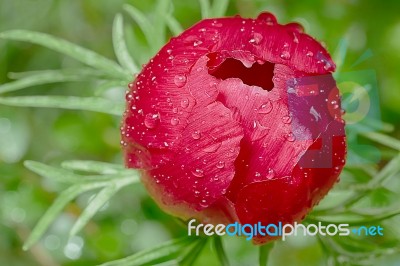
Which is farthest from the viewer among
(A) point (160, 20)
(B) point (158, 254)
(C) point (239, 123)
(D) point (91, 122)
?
(D) point (91, 122)

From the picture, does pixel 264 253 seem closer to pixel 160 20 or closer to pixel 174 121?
pixel 174 121

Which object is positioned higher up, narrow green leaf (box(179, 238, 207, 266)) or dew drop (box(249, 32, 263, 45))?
dew drop (box(249, 32, 263, 45))

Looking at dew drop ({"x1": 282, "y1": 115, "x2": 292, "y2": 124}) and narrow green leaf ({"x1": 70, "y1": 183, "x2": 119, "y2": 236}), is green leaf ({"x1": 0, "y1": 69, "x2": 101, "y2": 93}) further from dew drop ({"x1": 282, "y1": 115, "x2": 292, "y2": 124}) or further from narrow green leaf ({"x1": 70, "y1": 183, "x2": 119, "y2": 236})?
→ dew drop ({"x1": 282, "y1": 115, "x2": 292, "y2": 124})

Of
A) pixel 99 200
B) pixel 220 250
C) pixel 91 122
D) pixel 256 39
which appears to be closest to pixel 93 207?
pixel 99 200

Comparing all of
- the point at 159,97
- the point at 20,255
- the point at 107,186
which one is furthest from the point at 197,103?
the point at 20,255

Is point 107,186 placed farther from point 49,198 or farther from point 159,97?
point 49,198

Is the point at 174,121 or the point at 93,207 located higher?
the point at 174,121

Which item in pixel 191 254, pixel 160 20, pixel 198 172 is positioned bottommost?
pixel 191 254

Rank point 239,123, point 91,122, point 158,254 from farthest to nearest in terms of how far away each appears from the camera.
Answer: point 91,122 → point 158,254 → point 239,123

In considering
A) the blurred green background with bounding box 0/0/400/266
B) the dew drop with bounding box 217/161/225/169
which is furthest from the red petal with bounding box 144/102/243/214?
the blurred green background with bounding box 0/0/400/266
